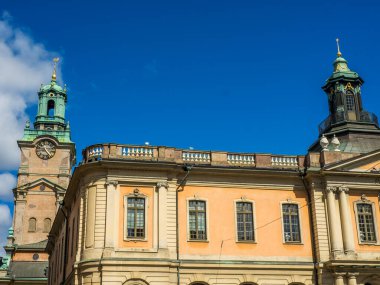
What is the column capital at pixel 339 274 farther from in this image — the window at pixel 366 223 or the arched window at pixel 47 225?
the arched window at pixel 47 225

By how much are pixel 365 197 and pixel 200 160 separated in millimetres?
9652

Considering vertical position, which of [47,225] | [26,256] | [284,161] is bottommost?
[26,256]

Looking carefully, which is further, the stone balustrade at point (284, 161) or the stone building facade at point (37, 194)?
the stone building facade at point (37, 194)

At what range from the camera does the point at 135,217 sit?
2984 centimetres

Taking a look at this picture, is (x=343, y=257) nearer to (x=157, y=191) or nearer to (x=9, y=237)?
(x=157, y=191)

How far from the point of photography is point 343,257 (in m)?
30.8

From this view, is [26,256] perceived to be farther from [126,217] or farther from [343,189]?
[343,189]

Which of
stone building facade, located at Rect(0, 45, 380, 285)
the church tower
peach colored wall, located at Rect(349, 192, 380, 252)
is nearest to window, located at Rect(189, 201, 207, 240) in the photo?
stone building facade, located at Rect(0, 45, 380, 285)

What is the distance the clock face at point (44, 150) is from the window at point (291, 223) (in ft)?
140

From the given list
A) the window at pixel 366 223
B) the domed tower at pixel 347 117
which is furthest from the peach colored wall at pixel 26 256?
the window at pixel 366 223

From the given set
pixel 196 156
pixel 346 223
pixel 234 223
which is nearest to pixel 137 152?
pixel 196 156

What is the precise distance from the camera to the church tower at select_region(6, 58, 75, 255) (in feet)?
215

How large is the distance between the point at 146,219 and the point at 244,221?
18.1 feet

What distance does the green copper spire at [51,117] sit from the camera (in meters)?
70.6
